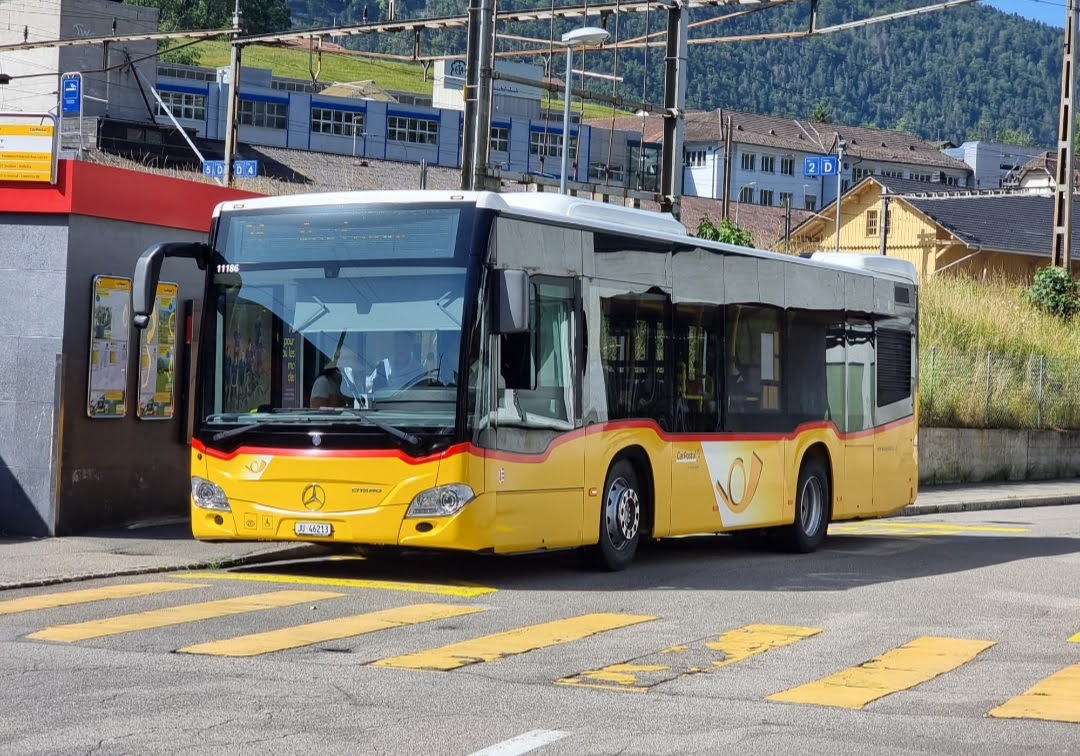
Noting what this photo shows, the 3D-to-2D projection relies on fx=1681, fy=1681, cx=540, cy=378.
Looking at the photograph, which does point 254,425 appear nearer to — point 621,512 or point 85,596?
point 85,596

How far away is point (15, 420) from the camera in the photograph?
15.9 metres

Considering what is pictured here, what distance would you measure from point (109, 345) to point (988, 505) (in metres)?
17.2

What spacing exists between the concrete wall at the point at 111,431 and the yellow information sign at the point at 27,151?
1.81 feet

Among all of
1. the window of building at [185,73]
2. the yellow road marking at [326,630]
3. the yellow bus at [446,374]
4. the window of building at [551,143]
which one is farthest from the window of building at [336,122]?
the yellow road marking at [326,630]

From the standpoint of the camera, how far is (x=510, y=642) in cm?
1008

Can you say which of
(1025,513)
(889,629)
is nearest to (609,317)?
(889,629)

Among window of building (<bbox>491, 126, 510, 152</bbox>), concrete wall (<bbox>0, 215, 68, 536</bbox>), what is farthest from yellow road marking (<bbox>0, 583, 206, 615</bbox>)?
window of building (<bbox>491, 126, 510, 152</bbox>)

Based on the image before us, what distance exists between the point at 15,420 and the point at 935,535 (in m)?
11.4

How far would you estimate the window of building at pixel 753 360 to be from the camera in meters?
16.0

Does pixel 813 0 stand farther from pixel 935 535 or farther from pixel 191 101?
pixel 191 101

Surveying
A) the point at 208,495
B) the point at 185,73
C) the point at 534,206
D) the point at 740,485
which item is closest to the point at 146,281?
the point at 208,495

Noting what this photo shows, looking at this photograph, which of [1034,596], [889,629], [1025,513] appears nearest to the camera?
[889,629]

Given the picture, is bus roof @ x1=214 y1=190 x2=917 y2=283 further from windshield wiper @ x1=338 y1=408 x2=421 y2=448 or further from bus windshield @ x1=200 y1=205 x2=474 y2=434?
windshield wiper @ x1=338 y1=408 x2=421 y2=448

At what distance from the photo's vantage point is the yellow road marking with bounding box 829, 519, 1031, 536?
21.8m
